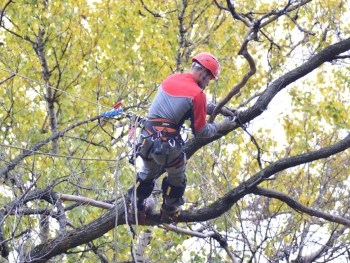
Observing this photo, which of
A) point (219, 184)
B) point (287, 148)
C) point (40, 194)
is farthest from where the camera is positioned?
point (287, 148)

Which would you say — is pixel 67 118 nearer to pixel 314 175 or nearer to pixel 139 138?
pixel 314 175

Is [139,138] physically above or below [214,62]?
below

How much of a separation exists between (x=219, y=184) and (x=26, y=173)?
2263 millimetres

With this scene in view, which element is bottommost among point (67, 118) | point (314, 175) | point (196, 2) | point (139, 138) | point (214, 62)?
point (139, 138)

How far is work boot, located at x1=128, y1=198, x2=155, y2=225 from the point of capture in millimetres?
5953

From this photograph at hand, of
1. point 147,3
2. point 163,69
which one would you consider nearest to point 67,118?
point 163,69

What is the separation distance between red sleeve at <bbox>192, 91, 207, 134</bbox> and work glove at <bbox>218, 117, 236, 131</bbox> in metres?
0.35

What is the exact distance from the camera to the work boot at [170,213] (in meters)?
5.95

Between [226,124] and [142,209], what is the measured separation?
38.0 inches

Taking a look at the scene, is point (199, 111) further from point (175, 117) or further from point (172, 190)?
point (172, 190)

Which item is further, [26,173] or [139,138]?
[26,173]

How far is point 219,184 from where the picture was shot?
29.0 feet

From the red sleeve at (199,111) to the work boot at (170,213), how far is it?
0.78m

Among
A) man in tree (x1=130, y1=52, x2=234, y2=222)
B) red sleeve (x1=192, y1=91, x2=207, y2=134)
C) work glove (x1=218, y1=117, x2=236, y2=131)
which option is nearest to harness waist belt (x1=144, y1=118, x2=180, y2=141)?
man in tree (x1=130, y1=52, x2=234, y2=222)
